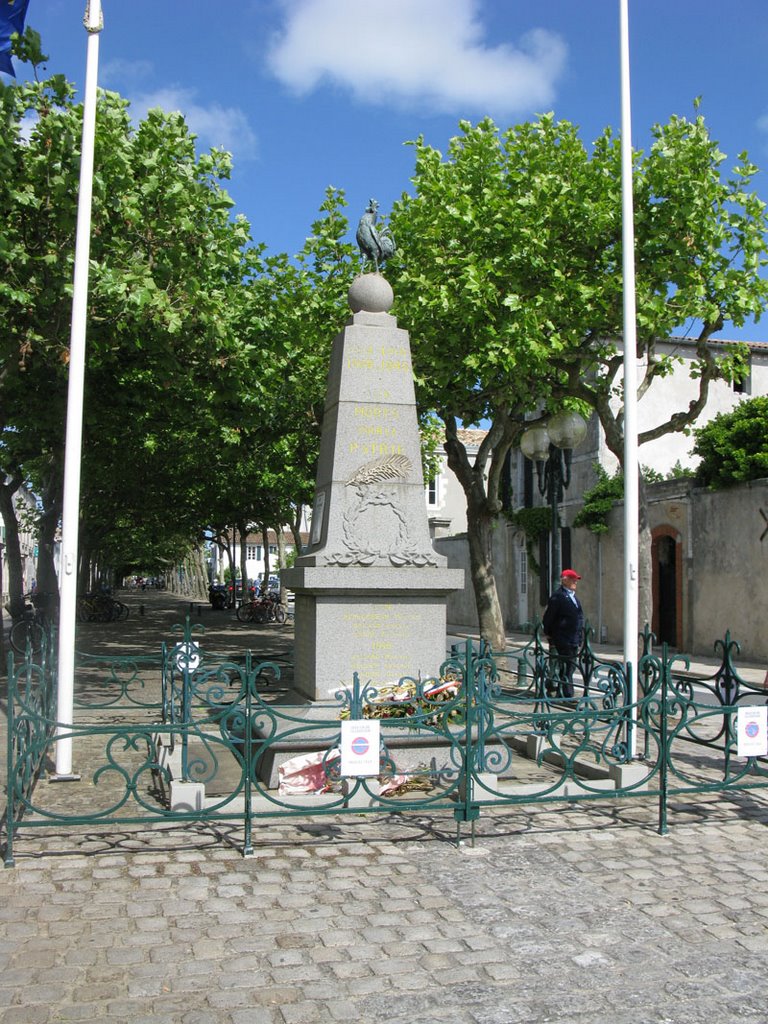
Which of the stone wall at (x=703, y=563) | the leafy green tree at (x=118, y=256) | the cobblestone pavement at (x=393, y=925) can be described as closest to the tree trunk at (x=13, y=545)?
the leafy green tree at (x=118, y=256)

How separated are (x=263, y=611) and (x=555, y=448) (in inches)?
939

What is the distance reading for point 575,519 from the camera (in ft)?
92.9

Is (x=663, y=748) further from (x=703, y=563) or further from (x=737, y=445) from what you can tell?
(x=703, y=563)

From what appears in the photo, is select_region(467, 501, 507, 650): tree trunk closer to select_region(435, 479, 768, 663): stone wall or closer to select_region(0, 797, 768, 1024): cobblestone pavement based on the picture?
select_region(435, 479, 768, 663): stone wall

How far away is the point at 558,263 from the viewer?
15500mm

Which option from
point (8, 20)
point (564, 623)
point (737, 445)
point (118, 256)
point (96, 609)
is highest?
point (8, 20)

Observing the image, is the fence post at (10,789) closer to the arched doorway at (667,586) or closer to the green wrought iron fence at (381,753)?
the green wrought iron fence at (381,753)

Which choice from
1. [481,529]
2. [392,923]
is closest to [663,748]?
[392,923]

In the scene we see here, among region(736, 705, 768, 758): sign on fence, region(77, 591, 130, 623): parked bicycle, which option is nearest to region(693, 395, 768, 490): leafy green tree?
region(736, 705, 768, 758): sign on fence

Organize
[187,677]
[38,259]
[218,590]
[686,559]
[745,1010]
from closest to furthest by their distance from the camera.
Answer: [745,1010], [187,677], [38,259], [686,559], [218,590]

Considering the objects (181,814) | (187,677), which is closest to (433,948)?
(181,814)

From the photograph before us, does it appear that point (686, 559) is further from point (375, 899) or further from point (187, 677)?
point (375, 899)

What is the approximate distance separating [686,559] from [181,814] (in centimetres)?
1931

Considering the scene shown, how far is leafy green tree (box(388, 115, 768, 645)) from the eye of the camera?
14.1 m
